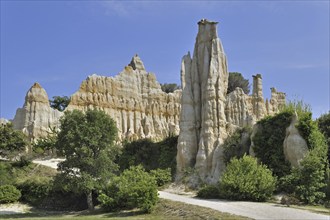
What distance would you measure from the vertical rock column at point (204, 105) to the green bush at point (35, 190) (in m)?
10.5

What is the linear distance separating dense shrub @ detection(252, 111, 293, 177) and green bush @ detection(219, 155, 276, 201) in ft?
7.18

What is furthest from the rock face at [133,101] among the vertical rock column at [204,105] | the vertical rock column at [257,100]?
the vertical rock column at [204,105]

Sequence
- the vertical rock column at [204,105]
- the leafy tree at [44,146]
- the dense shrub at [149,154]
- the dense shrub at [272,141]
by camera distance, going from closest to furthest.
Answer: the dense shrub at [272,141], the vertical rock column at [204,105], the dense shrub at [149,154], the leafy tree at [44,146]

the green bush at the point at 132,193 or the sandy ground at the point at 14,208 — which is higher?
the green bush at the point at 132,193

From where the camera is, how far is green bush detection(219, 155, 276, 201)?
2442 cm

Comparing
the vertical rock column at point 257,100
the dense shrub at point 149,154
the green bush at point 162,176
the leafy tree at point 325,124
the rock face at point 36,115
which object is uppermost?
the vertical rock column at point 257,100

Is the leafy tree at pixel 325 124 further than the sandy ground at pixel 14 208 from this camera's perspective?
No

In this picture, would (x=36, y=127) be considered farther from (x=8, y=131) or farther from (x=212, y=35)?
(x=212, y=35)

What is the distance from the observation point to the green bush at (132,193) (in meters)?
23.6

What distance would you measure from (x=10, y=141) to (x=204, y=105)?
68.1 ft

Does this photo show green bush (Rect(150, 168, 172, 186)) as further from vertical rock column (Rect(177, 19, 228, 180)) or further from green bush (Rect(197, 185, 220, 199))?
green bush (Rect(197, 185, 220, 199))

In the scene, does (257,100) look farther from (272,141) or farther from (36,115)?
(272,141)

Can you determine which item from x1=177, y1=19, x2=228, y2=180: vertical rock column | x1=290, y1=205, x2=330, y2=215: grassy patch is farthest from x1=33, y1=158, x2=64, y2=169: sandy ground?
x1=290, y1=205, x2=330, y2=215: grassy patch

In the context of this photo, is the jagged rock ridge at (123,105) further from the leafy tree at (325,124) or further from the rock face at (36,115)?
the leafy tree at (325,124)
